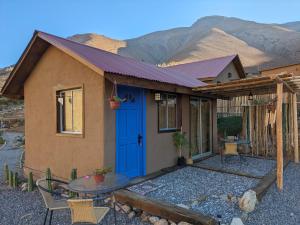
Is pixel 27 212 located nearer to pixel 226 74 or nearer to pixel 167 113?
pixel 167 113

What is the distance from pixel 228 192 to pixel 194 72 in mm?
11788

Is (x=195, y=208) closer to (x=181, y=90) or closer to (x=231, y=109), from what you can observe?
(x=181, y=90)

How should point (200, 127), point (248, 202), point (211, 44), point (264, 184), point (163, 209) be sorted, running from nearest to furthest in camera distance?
point (163, 209) → point (248, 202) → point (264, 184) → point (200, 127) → point (211, 44)

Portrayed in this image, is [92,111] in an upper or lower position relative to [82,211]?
upper

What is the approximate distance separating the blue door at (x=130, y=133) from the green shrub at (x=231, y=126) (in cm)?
877

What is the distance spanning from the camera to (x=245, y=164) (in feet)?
28.3

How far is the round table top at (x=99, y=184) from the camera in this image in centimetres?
394

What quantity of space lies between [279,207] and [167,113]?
398 cm

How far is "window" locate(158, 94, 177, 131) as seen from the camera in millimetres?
7578

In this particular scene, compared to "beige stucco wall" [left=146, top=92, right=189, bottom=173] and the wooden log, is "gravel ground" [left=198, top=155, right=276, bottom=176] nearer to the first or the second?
"beige stucco wall" [left=146, top=92, right=189, bottom=173]

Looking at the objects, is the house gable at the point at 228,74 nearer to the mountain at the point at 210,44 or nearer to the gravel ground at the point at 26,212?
the gravel ground at the point at 26,212

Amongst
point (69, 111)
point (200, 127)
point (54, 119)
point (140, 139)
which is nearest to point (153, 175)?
point (140, 139)

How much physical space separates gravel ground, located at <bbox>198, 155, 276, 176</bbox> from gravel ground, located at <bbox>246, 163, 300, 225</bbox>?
105 centimetres

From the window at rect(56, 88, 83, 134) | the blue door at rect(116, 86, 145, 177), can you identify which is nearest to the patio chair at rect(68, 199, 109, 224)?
the blue door at rect(116, 86, 145, 177)
